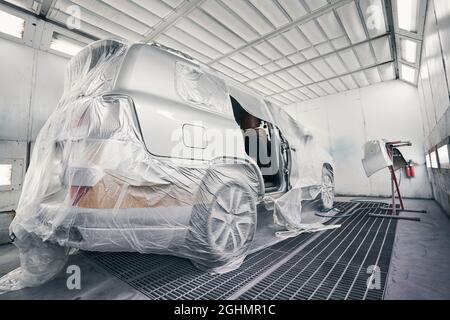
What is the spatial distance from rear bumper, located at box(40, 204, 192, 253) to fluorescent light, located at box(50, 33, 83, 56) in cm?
384

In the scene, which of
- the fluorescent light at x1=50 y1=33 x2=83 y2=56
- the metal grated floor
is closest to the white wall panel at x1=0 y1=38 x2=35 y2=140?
the fluorescent light at x1=50 y1=33 x2=83 y2=56

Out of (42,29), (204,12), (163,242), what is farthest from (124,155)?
(42,29)

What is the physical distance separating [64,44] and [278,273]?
5085mm

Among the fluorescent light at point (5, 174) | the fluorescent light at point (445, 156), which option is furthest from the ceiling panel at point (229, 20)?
the fluorescent light at point (5, 174)

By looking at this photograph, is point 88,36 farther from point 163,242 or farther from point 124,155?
point 163,242

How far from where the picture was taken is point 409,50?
516 cm

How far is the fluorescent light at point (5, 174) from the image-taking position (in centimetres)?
323

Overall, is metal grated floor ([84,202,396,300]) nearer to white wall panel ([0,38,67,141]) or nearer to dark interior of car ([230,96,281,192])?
dark interior of car ([230,96,281,192])

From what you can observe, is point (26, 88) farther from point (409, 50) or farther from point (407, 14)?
point (409, 50)

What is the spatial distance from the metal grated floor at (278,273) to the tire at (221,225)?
0.13 meters

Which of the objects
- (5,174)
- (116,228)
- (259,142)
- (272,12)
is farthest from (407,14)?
(5,174)

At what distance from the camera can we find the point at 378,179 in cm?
738

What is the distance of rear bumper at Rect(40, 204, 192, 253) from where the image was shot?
51.2 inches
